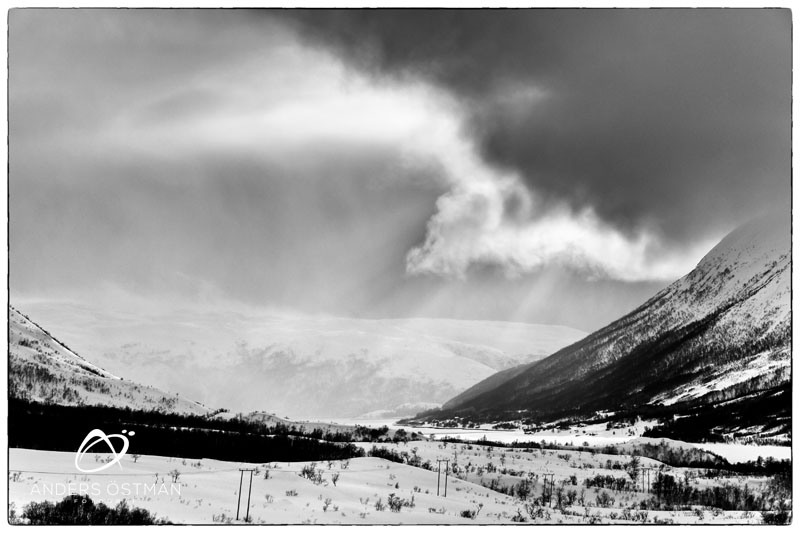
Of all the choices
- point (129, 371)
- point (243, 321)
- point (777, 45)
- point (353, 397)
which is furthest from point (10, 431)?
point (777, 45)

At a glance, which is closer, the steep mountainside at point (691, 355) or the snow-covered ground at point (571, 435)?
the steep mountainside at point (691, 355)

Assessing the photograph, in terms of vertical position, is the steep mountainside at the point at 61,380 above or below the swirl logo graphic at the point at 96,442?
above

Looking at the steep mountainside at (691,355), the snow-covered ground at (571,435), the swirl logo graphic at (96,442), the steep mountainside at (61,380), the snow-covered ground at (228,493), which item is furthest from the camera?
the snow-covered ground at (571,435)

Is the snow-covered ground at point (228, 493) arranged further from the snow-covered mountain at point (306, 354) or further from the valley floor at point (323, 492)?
the snow-covered mountain at point (306, 354)

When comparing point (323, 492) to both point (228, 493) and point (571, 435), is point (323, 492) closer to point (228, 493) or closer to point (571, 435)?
point (228, 493)

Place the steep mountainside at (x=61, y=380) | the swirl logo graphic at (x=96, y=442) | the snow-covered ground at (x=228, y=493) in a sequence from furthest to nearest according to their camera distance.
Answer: the steep mountainside at (x=61, y=380)
the swirl logo graphic at (x=96, y=442)
the snow-covered ground at (x=228, y=493)

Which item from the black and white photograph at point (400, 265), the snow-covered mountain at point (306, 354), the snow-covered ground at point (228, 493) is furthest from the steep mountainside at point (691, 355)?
the snow-covered ground at point (228, 493)
